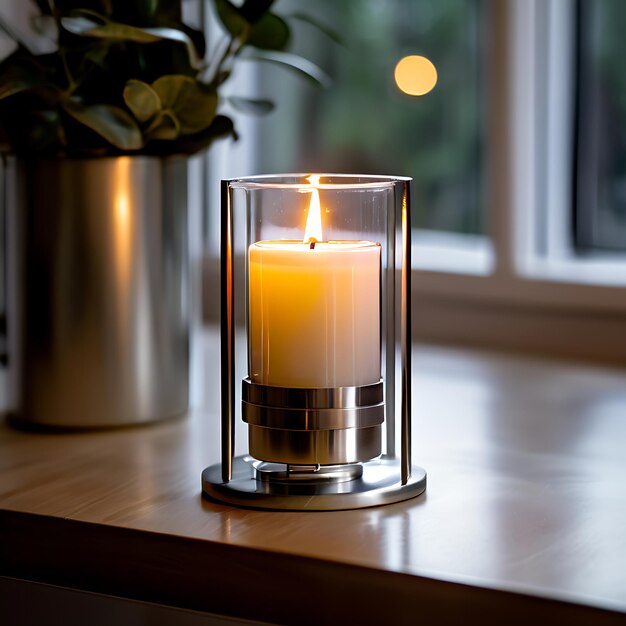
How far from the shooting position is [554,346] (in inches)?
54.4

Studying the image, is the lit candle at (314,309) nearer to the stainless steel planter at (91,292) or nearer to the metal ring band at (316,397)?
the metal ring band at (316,397)

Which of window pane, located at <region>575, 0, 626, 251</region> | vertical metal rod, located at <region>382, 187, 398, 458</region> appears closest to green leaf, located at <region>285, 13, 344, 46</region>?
vertical metal rod, located at <region>382, 187, 398, 458</region>

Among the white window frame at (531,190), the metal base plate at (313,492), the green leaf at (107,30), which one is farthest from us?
the white window frame at (531,190)

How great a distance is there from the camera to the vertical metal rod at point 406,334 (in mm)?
696

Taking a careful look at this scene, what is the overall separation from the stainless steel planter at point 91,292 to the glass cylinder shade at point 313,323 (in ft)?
0.69

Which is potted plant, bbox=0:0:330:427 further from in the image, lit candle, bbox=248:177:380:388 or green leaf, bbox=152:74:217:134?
lit candle, bbox=248:177:380:388

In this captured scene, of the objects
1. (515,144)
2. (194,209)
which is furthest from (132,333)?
(515,144)

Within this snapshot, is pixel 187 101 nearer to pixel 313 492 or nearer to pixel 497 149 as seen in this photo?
pixel 313 492

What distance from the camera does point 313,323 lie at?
2.29 ft

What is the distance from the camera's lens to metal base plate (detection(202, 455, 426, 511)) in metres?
0.69

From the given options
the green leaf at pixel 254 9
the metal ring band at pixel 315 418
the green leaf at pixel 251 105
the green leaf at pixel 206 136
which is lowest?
the metal ring band at pixel 315 418

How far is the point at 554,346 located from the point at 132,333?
0.65 meters

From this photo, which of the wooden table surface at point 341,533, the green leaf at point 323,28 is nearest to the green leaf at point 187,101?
the green leaf at point 323,28

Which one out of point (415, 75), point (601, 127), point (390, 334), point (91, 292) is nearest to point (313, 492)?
point (390, 334)
